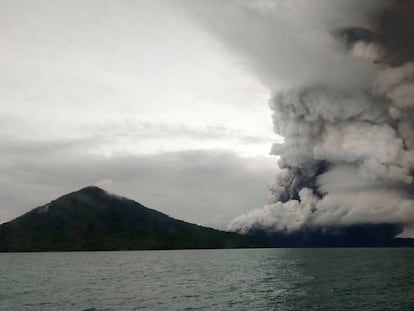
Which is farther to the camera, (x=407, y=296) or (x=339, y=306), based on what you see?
(x=407, y=296)

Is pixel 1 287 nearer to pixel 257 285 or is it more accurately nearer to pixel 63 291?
pixel 63 291

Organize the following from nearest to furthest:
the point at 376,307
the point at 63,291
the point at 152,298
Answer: the point at 376,307 → the point at 152,298 → the point at 63,291

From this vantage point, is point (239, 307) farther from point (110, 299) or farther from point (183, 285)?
point (183, 285)

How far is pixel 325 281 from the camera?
333ft

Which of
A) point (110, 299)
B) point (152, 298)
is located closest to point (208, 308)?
point (152, 298)

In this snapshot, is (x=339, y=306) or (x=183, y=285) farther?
(x=183, y=285)

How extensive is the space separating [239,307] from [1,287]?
2316 inches

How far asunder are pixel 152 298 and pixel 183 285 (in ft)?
73.3

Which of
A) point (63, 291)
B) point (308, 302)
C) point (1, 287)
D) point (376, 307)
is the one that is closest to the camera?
point (376, 307)

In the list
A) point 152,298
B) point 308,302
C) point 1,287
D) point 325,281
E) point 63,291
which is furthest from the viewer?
point 325,281

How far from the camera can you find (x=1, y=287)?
93188mm

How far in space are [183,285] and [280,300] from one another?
97.4 ft

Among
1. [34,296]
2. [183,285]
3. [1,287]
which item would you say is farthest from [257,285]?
[1,287]

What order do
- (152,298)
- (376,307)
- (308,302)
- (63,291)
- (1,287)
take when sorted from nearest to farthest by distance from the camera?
(376,307) → (308,302) → (152,298) → (63,291) → (1,287)
